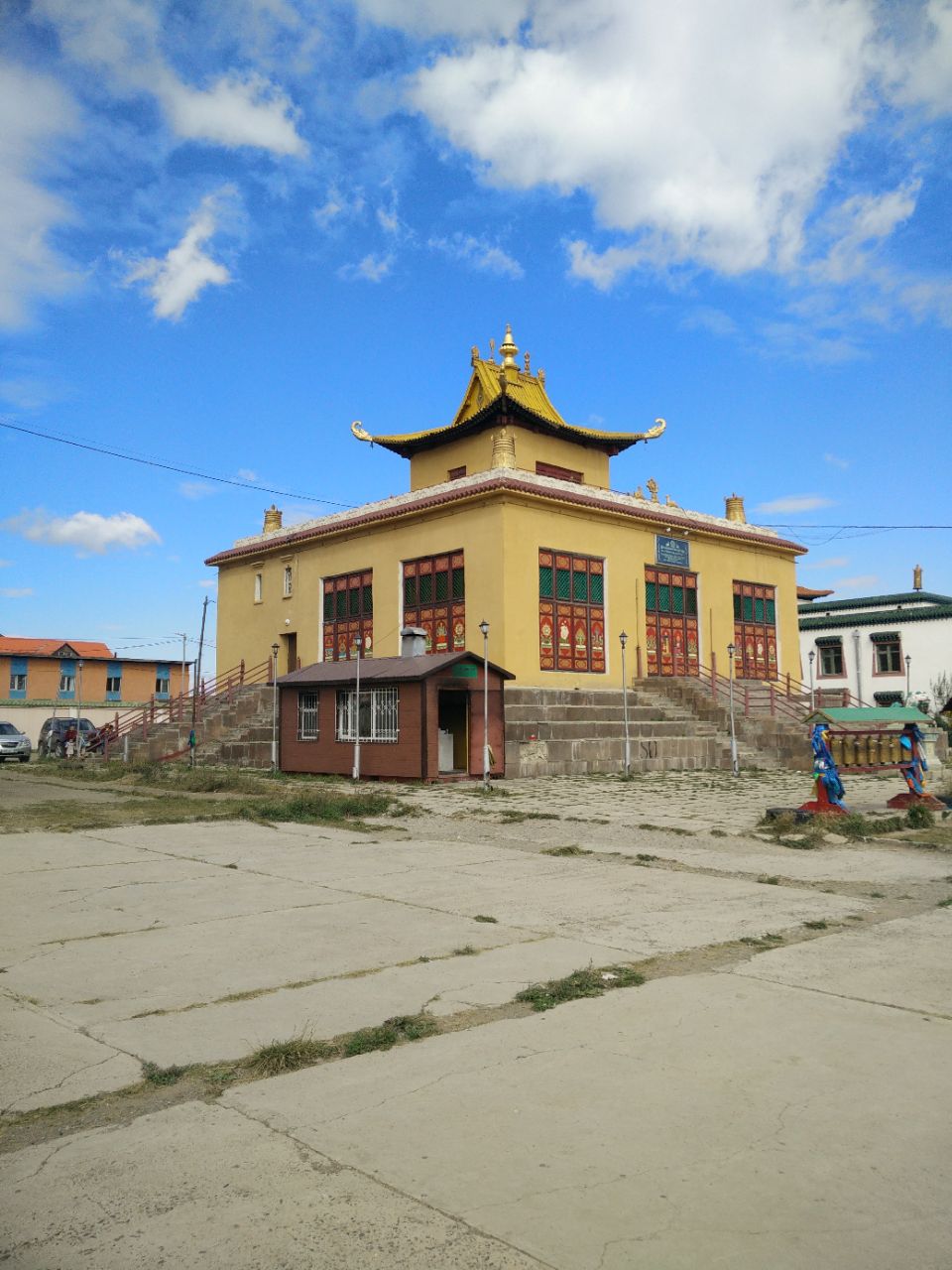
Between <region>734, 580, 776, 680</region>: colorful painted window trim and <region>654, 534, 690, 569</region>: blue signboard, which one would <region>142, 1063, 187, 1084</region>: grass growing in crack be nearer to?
<region>654, 534, 690, 569</region>: blue signboard

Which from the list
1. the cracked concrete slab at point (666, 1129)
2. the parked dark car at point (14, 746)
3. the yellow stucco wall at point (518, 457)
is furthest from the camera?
the parked dark car at point (14, 746)

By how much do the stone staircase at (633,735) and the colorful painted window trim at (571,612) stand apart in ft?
5.22

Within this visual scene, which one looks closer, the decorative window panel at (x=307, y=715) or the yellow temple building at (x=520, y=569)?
the decorative window panel at (x=307, y=715)

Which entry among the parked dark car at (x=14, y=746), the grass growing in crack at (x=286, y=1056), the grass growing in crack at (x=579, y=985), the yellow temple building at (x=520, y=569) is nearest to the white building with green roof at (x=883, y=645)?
the yellow temple building at (x=520, y=569)

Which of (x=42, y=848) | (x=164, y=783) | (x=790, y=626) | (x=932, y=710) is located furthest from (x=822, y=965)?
(x=932, y=710)

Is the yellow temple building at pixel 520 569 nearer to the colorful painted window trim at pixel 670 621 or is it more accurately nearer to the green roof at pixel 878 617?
the colorful painted window trim at pixel 670 621

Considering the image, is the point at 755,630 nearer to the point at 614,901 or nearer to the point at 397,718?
the point at 397,718

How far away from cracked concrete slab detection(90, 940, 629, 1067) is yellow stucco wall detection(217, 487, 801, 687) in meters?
23.7

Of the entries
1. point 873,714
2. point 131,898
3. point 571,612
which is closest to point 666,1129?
point 131,898

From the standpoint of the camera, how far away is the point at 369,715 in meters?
24.5

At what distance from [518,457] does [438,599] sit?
6622mm

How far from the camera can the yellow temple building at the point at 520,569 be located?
31.4m

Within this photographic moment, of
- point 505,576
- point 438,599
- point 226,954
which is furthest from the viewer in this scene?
point 438,599

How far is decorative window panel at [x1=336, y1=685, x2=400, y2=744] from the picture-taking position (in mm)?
23891
